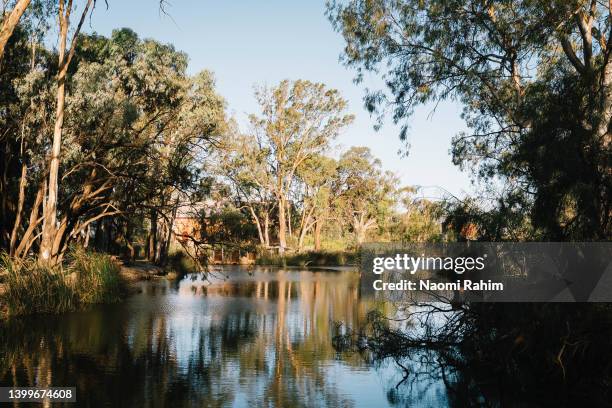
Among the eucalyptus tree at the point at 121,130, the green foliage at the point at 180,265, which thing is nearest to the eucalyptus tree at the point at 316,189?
the green foliage at the point at 180,265

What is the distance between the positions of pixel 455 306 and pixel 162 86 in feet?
48.9

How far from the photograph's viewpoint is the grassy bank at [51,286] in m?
15.2

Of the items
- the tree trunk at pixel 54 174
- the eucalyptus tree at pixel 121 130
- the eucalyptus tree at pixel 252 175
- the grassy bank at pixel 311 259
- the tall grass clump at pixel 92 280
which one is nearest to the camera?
the tall grass clump at pixel 92 280

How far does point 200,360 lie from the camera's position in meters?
11.1

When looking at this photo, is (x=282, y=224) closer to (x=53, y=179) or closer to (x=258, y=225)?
(x=258, y=225)

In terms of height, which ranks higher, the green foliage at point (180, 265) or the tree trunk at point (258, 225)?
the tree trunk at point (258, 225)

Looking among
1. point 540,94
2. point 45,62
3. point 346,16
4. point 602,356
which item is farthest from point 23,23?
point 602,356

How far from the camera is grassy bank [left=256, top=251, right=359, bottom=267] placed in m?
48.0

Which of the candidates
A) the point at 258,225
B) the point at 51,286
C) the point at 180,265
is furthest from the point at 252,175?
the point at 51,286

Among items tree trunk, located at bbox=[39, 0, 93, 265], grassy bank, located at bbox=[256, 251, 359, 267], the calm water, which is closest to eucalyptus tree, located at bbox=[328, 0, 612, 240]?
the calm water

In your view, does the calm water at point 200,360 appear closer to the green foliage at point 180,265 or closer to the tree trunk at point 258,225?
the green foliage at point 180,265

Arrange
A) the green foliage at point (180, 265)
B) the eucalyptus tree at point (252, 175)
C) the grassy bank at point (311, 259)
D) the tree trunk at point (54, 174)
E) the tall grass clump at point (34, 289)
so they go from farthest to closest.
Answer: the eucalyptus tree at point (252, 175) < the grassy bank at point (311, 259) < the green foliage at point (180, 265) < the tree trunk at point (54, 174) < the tall grass clump at point (34, 289)

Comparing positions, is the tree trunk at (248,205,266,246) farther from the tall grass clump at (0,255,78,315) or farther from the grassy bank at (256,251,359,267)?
the tall grass clump at (0,255,78,315)

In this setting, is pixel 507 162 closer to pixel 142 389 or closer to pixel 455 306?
pixel 455 306
